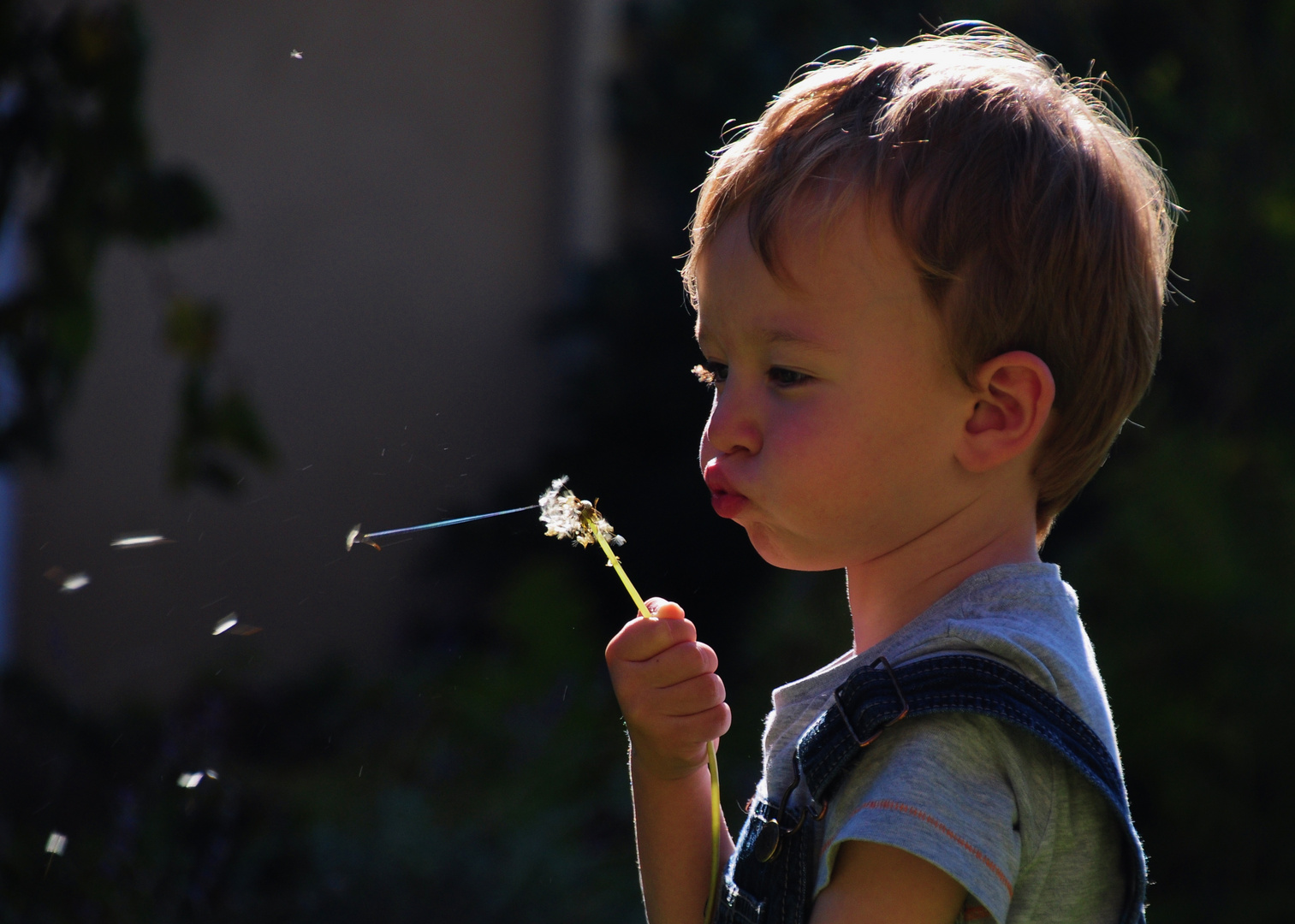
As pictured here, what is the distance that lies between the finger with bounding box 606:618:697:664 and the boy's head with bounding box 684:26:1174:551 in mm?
148

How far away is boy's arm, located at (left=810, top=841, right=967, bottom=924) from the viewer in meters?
1.00

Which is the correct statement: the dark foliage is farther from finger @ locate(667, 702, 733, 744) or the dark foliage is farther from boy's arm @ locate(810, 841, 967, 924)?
boy's arm @ locate(810, 841, 967, 924)

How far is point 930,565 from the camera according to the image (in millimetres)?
1235

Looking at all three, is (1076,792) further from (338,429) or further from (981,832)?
(338,429)

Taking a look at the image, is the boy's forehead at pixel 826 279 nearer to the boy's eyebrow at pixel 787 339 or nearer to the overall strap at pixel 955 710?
the boy's eyebrow at pixel 787 339

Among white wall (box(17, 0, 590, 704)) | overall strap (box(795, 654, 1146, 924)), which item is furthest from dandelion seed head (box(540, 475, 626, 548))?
white wall (box(17, 0, 590, 704))

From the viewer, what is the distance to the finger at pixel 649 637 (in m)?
1.22

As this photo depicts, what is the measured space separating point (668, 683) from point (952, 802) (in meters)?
0.31

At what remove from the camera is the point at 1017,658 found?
107 cm

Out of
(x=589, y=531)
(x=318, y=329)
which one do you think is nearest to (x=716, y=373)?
(x=589, y=531)

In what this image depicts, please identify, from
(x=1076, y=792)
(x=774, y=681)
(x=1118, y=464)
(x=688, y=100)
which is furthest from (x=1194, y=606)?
(x=1076, y=792)

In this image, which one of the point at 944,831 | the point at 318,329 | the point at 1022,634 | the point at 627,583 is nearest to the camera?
the point at 944,831

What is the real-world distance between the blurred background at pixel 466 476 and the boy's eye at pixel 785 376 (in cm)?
175

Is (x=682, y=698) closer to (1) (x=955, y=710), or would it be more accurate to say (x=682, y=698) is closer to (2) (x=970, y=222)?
(1) (x=955, y=710)
